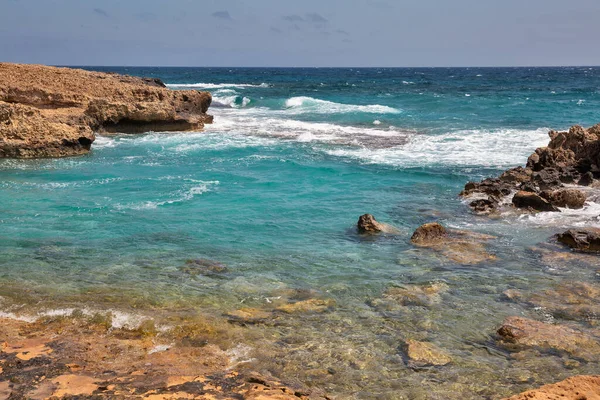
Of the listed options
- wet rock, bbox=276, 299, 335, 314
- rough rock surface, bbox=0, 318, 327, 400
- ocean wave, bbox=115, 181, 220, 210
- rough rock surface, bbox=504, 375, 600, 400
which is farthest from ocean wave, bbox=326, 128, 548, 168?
rough rock surface, bbox=504, 375, 600, 400

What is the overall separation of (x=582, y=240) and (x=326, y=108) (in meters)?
34.6

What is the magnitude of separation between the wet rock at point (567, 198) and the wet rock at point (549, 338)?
317 inches

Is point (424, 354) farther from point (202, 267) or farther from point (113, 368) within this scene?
point (202, 267)

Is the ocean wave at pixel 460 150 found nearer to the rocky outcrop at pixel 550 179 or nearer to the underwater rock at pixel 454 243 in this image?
the rocky outcrop at pixel 550 179

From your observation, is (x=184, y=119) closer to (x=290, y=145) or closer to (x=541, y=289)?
(x=290, y=145)

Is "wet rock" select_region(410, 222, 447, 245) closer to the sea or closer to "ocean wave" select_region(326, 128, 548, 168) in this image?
the sea

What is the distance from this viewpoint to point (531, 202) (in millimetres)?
15516

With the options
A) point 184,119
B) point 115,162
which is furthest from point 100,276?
point 184,119

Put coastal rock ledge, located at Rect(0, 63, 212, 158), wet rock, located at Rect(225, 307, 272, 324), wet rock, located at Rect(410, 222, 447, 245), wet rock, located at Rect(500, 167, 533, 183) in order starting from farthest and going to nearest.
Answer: coastal rock ledge, located at Rect(0, 63, 212, 158) → wet rock, located at Rect(500, 167, 533, 183) → wet rock, located at Rect(410, 222, 447, 245) → wet rock, located at Rect(225, 307, 272, 324)

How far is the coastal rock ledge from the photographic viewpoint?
835 inches

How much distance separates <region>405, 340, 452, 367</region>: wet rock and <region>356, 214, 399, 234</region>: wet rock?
5.63 metres

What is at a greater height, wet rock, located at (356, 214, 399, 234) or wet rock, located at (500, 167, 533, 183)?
wet rock, located at (500, 167, 533, 183)

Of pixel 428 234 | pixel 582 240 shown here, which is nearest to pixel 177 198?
pixel 428 234

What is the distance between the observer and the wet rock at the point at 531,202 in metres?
15.4
